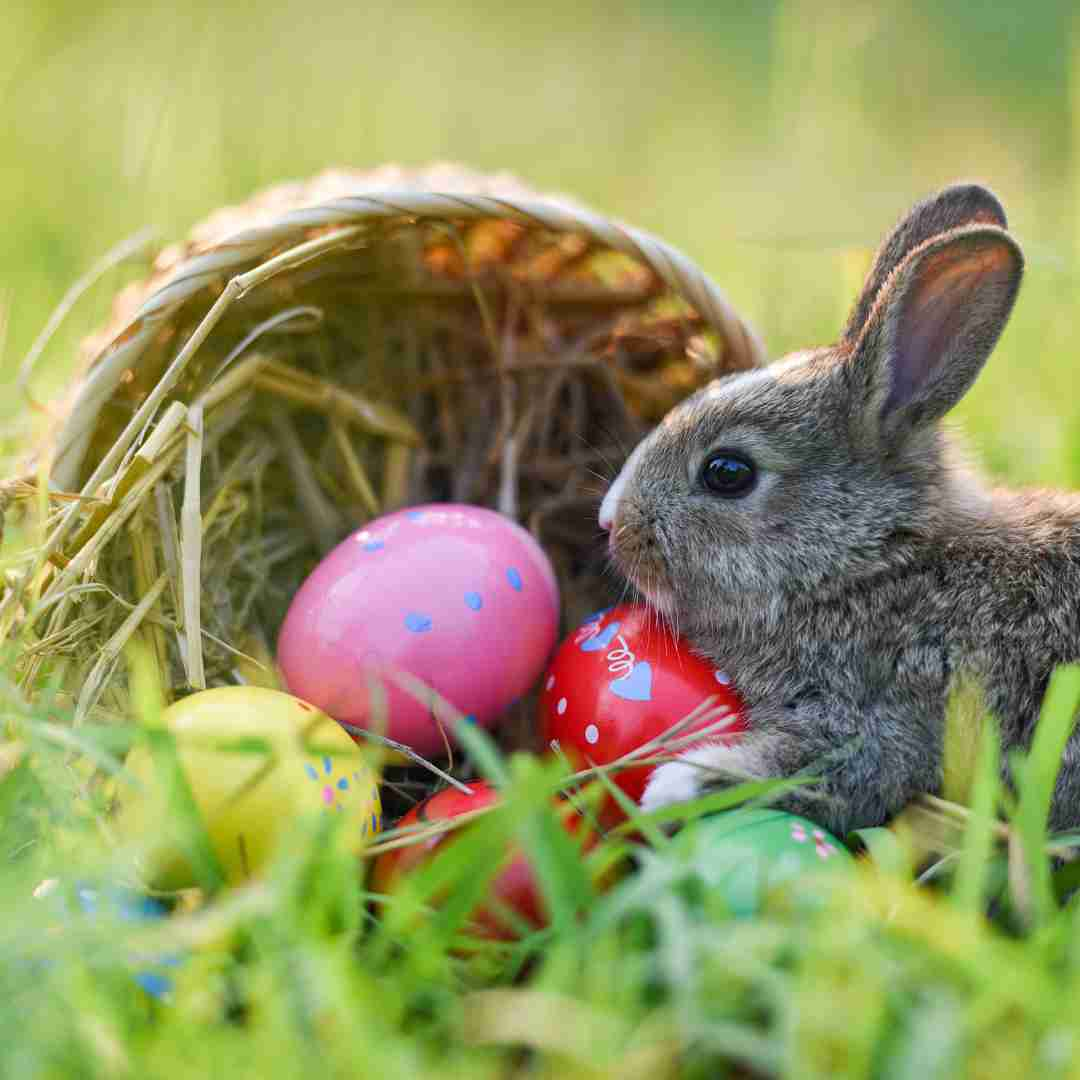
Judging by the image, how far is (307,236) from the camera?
3.00 meters

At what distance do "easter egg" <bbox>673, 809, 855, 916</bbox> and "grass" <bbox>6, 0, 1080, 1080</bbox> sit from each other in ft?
0.18

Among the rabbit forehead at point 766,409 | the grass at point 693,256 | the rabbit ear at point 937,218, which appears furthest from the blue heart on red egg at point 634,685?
the rabbit ear at point 937,218

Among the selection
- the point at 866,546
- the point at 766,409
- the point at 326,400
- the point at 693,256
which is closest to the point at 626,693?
the point at 866,546

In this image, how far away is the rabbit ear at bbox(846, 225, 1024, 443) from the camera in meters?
2.47

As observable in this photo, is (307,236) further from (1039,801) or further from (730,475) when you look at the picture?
(1039,801)

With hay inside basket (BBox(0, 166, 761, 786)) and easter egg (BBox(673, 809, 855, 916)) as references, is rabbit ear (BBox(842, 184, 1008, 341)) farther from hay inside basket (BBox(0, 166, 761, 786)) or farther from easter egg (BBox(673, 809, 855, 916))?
easter egg (BBox(673, 809, 855, 916))

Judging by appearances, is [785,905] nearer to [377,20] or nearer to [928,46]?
[928,46]

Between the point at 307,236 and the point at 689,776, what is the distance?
1.64 meters

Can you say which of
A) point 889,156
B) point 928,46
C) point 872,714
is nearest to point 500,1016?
point 872,714

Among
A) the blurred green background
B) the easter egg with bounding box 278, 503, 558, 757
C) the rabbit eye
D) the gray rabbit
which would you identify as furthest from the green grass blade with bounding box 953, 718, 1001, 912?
the blurred green background

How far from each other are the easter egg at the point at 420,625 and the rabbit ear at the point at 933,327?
2.89 ft

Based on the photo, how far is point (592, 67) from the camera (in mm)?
6664

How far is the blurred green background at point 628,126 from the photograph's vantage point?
4.07 metres

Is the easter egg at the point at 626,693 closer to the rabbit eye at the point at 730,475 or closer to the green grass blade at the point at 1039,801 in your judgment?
the rabbit eye at the point at 730,475
